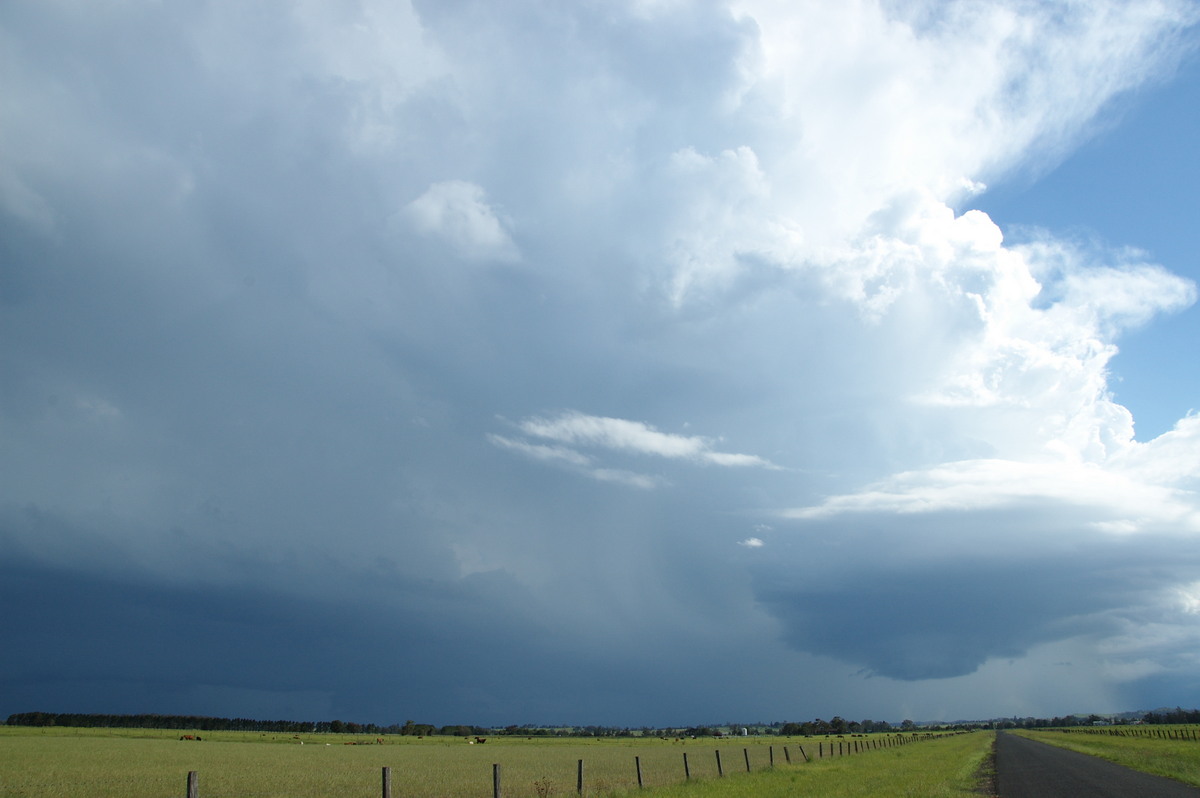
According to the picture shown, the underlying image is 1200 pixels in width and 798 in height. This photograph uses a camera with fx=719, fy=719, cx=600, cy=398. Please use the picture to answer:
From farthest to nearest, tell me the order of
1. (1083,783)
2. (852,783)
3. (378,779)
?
1. (378,779)
2. (852,783)
3. (1083,783)

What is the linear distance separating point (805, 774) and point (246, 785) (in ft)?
90.8

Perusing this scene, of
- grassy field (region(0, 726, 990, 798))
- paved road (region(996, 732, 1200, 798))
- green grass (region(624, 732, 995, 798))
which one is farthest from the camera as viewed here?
grassy field (region(0, 726, 990, 798))

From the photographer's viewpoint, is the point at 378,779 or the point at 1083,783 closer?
the point at 1083,783

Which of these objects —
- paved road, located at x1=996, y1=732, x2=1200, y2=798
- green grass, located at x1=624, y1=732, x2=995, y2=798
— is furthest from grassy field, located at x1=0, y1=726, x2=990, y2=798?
paved road, located at x1=996, y1=732, x2=1200, y2=798

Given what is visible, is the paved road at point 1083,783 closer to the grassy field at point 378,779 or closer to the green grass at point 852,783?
the green grass at point 852,783

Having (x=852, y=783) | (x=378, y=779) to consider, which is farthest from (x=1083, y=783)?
(x=378, y=779)

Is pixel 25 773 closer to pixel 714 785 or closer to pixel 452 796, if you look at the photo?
pixel 452 796

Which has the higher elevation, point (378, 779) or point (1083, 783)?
point (1083, 783)

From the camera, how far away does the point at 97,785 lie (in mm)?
33938

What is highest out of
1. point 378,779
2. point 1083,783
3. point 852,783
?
point 852,783

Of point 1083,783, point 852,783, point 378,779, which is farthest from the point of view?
point 378,779

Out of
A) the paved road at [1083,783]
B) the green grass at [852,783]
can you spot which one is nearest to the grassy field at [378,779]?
the green grass at [852,783]

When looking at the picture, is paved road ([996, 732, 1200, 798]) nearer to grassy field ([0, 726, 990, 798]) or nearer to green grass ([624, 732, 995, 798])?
green grass ([624, 732, 995, 798])

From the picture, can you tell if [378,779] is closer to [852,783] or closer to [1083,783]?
[852,783]
